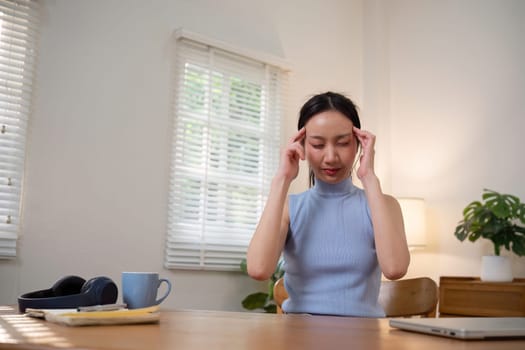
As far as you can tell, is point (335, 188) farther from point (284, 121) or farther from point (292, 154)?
point (284, 121)

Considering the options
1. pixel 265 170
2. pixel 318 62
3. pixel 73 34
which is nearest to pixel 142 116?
pixel 73 34

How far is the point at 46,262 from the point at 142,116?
1014 mm

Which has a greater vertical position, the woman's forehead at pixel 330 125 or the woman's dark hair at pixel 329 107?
the woman's dark hair at pixel 329 107

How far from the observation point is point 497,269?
11.2 ft

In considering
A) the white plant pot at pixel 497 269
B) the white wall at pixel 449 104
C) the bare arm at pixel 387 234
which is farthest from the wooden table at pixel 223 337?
the white wall at pixel 449 104

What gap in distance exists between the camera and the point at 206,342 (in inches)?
29.2

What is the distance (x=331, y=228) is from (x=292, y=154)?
0.25 meters

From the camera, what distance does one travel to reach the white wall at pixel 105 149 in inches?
118

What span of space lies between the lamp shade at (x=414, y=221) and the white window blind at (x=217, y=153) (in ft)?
3.18

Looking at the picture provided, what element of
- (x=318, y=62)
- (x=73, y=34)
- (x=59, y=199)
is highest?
(x=318, y=62)

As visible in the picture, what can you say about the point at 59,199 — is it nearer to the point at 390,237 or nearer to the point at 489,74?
the point at 390,237

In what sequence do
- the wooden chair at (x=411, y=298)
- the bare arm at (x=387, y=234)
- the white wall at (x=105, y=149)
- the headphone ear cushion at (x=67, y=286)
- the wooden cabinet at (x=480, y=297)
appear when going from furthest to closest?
the wooden cabinet at (x=480, y=297) → the white wall at (x=105, y=149) → the wooden chair at (x=411, y=298) → the bare arm at (x=387, y=234) → the headphone ear cushion at (x=67, y=286)

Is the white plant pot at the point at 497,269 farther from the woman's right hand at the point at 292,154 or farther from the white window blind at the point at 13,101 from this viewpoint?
the white window blind at the point at 13,101

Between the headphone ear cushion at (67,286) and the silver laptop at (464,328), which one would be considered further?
the headphone ear cushion at (67,286)
